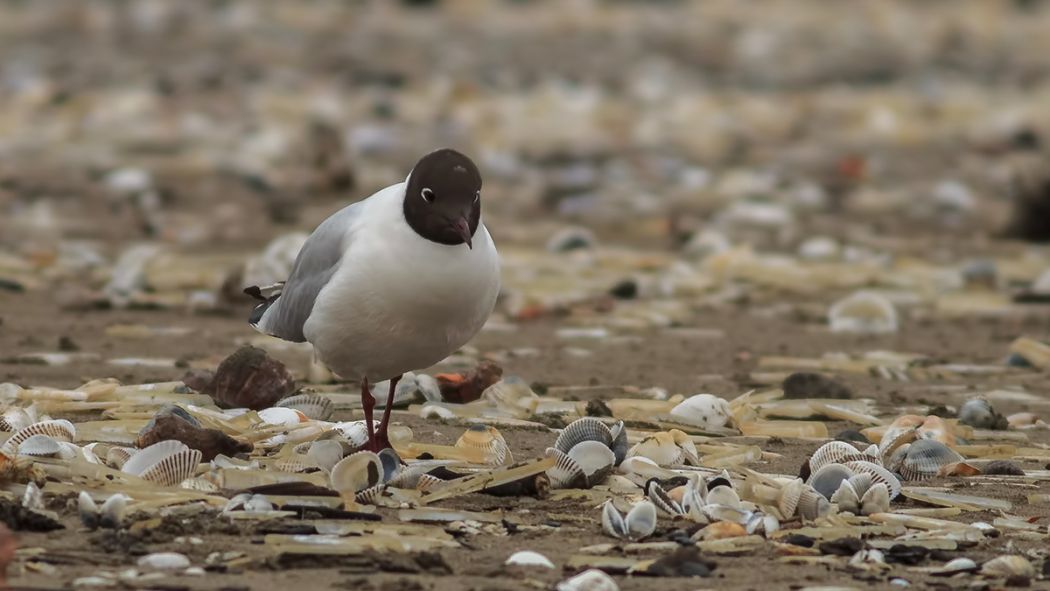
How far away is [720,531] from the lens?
4.95m

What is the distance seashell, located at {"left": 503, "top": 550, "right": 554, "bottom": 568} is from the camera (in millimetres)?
4609

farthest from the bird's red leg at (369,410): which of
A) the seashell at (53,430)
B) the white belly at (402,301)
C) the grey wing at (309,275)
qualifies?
the seashell at (53,430)

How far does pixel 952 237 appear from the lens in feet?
45.9

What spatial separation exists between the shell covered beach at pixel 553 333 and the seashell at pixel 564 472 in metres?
0.01

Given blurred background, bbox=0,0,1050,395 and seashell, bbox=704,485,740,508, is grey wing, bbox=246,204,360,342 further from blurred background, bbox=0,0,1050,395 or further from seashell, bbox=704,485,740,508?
blurred background, bbox=0,0,1050,395

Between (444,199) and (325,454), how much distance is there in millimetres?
967

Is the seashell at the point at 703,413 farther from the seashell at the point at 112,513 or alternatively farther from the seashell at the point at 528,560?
the seashell at the point at 112,513

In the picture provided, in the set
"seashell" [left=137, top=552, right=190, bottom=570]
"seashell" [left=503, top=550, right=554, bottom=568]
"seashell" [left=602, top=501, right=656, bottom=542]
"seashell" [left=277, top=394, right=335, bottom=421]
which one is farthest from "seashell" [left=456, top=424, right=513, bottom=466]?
"seashell" [left=137, top=552, right=190, bottom=570]

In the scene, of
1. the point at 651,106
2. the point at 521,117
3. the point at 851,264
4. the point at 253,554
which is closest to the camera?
the point at 253,554

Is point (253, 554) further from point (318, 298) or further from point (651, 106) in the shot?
point (651, 106)

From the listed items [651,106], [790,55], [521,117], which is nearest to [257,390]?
[521,117]

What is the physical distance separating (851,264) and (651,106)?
9553mm

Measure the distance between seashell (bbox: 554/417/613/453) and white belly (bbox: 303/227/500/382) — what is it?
490mm

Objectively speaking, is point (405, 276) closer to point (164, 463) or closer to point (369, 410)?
point (369, 410)
